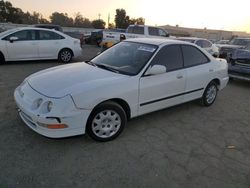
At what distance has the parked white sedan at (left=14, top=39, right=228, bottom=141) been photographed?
11.3 feet

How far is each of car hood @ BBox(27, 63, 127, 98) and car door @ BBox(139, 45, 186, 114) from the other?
0.52 metres

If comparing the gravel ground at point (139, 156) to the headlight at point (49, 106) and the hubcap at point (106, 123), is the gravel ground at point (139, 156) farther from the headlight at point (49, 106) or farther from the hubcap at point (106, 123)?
the headlight at point (49, 106)

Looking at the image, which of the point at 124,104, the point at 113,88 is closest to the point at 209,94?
the point at 124,104

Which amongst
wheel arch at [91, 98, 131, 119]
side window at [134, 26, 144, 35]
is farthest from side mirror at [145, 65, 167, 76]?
side window at [134, 26, 144, 35]

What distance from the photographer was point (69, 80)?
12.6 feet

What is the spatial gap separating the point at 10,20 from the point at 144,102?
55.1 m

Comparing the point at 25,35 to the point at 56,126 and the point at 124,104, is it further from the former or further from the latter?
the point at 56,126

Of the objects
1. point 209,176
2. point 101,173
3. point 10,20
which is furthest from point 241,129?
point 10,20

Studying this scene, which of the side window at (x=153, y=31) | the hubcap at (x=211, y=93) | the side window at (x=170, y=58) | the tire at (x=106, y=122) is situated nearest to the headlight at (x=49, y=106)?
the tire at (x=106, y=122)

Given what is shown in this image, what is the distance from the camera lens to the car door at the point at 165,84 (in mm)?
4250

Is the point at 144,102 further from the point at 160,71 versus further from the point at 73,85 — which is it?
the point at 73,85

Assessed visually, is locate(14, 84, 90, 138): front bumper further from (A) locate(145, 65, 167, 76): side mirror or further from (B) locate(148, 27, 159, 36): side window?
(B) locate(148, 27, 159, 36): side window

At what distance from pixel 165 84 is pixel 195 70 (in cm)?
107

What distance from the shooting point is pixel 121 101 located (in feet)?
13.1
